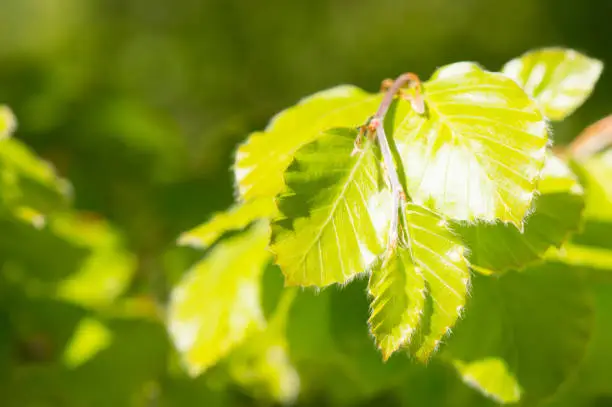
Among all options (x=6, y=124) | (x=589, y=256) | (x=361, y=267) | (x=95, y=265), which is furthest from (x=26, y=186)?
(x=589, y=256)

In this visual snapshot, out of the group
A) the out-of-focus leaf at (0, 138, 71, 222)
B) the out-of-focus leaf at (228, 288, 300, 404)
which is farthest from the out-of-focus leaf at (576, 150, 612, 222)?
the out-of-focus leaf at (0, 138, 71, 222)

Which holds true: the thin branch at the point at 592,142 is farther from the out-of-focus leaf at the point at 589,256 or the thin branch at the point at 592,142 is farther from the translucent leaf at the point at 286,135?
the translucent leaf at the point at 286,135

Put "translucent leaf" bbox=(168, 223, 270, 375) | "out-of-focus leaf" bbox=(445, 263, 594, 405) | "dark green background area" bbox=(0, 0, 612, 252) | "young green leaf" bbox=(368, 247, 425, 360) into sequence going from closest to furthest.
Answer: "young green leaf" bbox=(368, 247, 425, 360), "out-of-focus leaf" bbox=(445, 263, 594, 405), "translucent leaf" bbox=(168, 223, 270, 375), "dark green background area" bbox=(0, 0, 612, 252)

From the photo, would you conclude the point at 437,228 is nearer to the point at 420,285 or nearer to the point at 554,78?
the point at 420,285

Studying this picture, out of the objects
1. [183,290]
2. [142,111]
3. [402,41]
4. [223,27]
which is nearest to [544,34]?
[402,41]

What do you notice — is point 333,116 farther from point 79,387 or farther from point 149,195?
point 149,195

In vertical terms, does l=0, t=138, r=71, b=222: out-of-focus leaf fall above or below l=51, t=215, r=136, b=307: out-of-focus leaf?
above

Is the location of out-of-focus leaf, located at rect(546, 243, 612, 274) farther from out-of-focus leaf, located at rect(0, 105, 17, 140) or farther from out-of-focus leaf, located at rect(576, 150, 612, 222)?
out-of-focus leaf, located at rect(0, 105, 17, 140)

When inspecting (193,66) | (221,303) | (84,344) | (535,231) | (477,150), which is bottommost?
(193,66)
